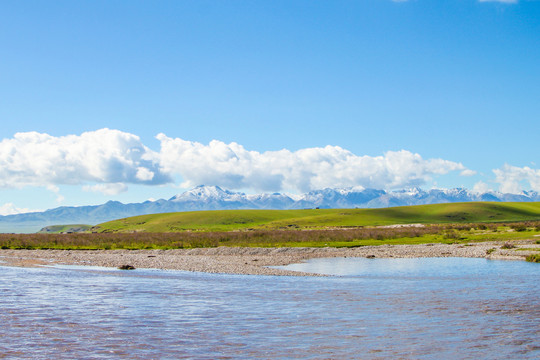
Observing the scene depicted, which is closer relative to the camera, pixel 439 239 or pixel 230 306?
pixel 230 306

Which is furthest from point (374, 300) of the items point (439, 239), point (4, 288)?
point (439, 239)

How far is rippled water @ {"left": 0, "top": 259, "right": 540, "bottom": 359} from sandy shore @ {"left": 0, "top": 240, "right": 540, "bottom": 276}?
1140 cm

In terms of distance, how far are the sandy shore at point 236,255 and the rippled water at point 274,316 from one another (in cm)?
1140

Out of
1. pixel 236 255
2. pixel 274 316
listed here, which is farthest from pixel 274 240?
pixel 274 316

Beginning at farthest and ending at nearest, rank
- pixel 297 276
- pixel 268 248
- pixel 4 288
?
pixel 268 248
pixel 297 276
pixel 4 288

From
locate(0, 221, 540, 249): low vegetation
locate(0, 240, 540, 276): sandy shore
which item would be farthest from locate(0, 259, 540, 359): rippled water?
locate(0, 221, 540, 249): low vegetation

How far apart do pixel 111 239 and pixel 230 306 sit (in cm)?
7703

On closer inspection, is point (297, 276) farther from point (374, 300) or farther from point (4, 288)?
point (4, 288)

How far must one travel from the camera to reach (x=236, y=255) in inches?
Result: 2736

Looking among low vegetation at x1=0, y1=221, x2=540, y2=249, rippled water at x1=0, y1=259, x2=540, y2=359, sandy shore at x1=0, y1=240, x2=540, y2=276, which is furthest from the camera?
low vegetation at x1=0, y1=221, x2=540, y2=249

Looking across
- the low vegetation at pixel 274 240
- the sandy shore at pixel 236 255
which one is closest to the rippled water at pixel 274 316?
the sandy shore at pixel 236 255

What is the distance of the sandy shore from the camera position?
55406 mm

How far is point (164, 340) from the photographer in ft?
70.2

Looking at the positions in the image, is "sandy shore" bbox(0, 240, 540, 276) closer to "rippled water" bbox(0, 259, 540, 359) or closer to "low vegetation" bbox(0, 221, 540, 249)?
"low vegetation" bbox(0, 221, 540, 249)
